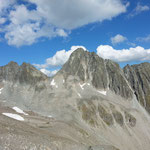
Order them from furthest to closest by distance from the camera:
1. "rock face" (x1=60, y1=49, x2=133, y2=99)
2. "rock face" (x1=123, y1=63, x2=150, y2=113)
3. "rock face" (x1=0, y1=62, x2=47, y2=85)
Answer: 1. "rock face" (x1=123, y1=63, x2=150, y2=113)
2. "rock face" (x1=60, y1=49, x2=133, y2=99)
3. "rock face" (x1=0, y1=62, x2=47, y2=85)

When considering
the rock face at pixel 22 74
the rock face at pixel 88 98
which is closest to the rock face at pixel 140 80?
the rock face at pixel 88 98

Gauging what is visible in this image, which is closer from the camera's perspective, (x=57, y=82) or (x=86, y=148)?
(x=86, y=148)

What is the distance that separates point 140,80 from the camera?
150250mm

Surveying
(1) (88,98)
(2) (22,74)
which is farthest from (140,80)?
(2) (22,74)

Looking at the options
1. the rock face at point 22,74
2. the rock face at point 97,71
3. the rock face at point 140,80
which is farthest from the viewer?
the rock face at point 140,80

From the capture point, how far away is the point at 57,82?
369 feet

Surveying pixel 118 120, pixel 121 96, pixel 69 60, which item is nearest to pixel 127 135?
pixel 118 120

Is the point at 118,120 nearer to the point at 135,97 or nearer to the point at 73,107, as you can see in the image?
the point at 73,107

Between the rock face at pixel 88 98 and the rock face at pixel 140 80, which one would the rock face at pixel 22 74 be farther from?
the rock face at pixel 140 80

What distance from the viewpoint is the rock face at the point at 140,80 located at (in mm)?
136125

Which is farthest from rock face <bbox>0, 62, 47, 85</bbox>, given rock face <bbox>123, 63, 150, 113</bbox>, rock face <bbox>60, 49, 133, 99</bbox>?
rock face <bbox>123, 63, 150, 113</bbox>

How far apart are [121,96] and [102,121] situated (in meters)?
46.9

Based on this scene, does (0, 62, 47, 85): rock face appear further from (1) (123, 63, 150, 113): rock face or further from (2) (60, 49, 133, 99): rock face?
(1) (123, 63, 150, 113): rock face

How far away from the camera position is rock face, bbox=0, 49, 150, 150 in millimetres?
78250
